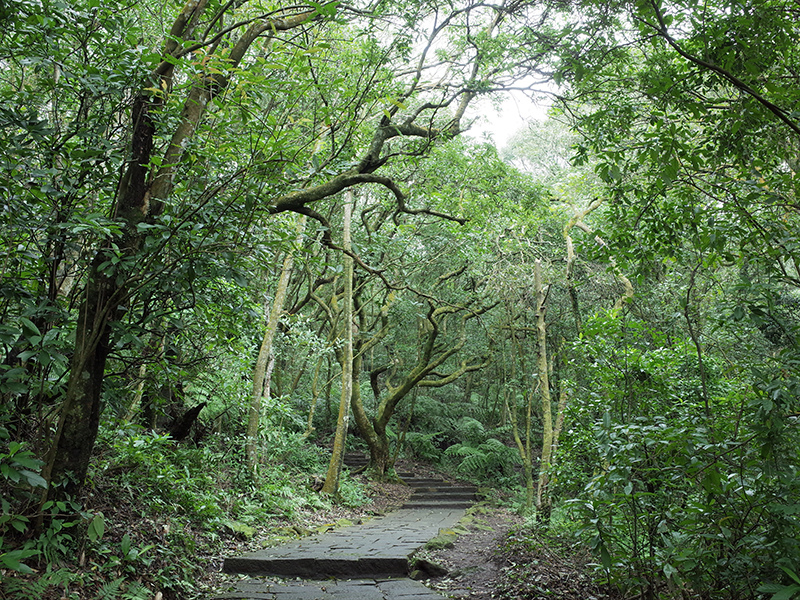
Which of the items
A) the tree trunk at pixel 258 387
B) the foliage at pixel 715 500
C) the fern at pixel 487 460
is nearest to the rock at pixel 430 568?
the foliage at pixel 715 500

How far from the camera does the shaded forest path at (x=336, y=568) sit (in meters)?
4.44

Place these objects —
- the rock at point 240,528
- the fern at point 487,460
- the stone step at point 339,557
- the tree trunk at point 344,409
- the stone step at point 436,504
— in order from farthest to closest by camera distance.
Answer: the fern at point 487,460 < the stone step at point 436,504 < the tree trunk at point 344,409 < the rock at point 240,528 < the stone step at point 339,557

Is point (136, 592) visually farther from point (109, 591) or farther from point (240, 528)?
point (240, 528)

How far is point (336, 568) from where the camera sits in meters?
5.12

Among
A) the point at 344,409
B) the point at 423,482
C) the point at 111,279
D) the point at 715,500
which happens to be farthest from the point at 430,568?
the point at 423,482

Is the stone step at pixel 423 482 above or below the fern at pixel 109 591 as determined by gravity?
below

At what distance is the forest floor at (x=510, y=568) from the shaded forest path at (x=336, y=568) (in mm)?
225

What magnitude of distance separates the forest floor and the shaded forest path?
0.22 meters

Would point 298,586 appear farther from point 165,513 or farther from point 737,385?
point 737,385

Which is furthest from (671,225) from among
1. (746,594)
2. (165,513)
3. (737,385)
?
(165,513)

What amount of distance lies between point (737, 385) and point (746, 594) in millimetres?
2165

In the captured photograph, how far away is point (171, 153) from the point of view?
12.4ft

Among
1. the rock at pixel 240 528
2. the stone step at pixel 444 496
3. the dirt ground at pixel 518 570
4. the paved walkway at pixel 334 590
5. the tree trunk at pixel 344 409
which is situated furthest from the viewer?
the stone step at pixel 444 496

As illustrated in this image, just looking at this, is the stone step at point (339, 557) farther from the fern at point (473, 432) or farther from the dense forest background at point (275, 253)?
the fern at point (473, 432)
